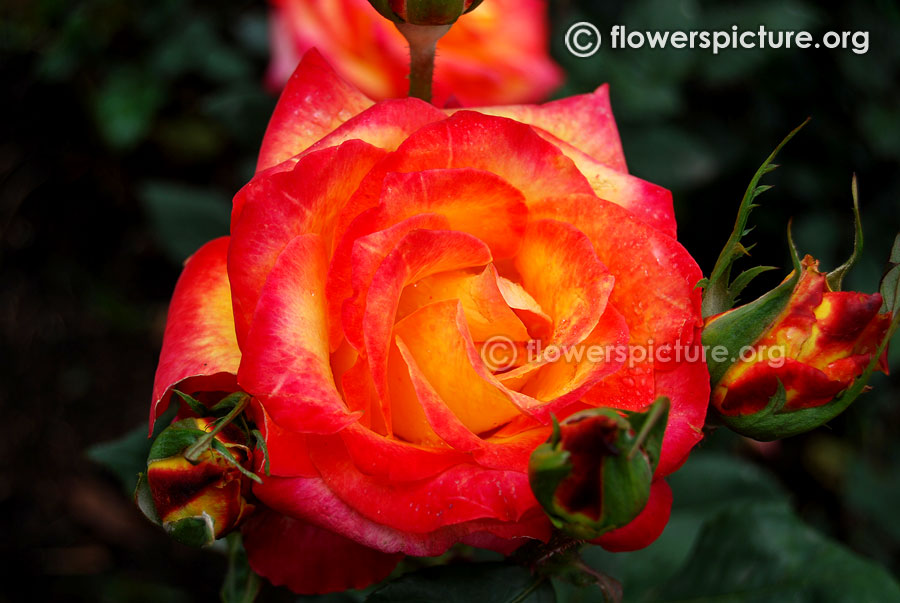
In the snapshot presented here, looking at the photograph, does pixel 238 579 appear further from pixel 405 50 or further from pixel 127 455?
pixel 405 50

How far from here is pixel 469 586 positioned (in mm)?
743

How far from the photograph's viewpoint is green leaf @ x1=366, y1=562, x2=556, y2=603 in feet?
2.40

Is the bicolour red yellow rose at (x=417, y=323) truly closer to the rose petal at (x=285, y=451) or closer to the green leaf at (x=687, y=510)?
the rose petal at (x=285, y=451)

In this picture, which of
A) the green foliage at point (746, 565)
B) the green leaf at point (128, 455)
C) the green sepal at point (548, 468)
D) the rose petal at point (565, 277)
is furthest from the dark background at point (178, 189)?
the green sepal at point (548, 468)

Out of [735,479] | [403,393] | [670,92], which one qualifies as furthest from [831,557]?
[670,92]

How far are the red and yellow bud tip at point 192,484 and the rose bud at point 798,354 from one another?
15.2 inches

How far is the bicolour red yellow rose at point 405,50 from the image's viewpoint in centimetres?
115

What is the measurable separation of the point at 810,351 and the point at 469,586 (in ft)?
1.20

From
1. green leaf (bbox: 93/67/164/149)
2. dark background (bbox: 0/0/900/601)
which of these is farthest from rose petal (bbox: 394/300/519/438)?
green leaf (bbox: 93/67/164/149)

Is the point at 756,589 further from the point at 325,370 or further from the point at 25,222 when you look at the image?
the point at 25,222

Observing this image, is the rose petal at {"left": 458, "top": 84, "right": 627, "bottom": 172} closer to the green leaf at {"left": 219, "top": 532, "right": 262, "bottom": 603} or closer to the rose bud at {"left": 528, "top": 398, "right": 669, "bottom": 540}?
the rose bud at {"left": 528, "top": 398, "right": 669, "bottom": 540}

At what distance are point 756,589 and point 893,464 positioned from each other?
996 millimetres

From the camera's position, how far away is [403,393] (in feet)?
2.02

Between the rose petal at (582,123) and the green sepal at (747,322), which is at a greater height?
the rose petal at (582,123)
